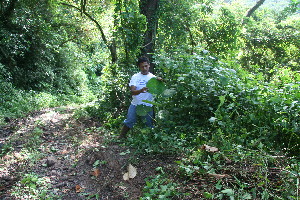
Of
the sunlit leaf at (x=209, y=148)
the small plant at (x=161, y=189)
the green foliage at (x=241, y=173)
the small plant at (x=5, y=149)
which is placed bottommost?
the small plant at (x=5, y=149)

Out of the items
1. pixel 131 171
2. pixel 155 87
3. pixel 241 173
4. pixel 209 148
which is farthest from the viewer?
pixel 155 87

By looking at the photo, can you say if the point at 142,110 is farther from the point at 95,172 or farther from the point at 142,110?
the point at 95,172

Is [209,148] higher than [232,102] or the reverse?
the reverse

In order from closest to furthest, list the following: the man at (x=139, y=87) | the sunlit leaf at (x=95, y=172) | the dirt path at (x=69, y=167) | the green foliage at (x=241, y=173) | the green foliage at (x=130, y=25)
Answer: the green foliage at (x=241, y=173), the dirt path at (x=69, y=167), the sunlit leaf at (x=95, y=172), the man at (x=139, y=87), the green foliage at (x=130, y=25)

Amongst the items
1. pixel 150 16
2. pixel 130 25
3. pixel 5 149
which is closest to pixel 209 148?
pixel 5 149

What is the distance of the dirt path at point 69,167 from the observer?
2.95 m

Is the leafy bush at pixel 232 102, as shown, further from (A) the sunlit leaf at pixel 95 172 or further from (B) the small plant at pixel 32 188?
(B) the small plant at pixel 32 188

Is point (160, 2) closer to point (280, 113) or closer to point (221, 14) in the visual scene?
point (221, 14)

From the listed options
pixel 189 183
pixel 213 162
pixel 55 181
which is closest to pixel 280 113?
pixel 213 162

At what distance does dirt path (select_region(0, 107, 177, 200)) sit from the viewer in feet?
9.66

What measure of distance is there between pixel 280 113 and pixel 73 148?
324 centimetres

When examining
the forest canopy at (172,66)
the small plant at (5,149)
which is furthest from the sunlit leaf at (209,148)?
the small plant at (5,149)

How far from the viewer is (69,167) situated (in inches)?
144

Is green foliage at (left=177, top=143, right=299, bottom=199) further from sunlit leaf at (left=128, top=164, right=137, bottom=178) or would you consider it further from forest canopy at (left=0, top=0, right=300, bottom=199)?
sunlit leaf at (left=128, top=164, right=137, bottom=178)
